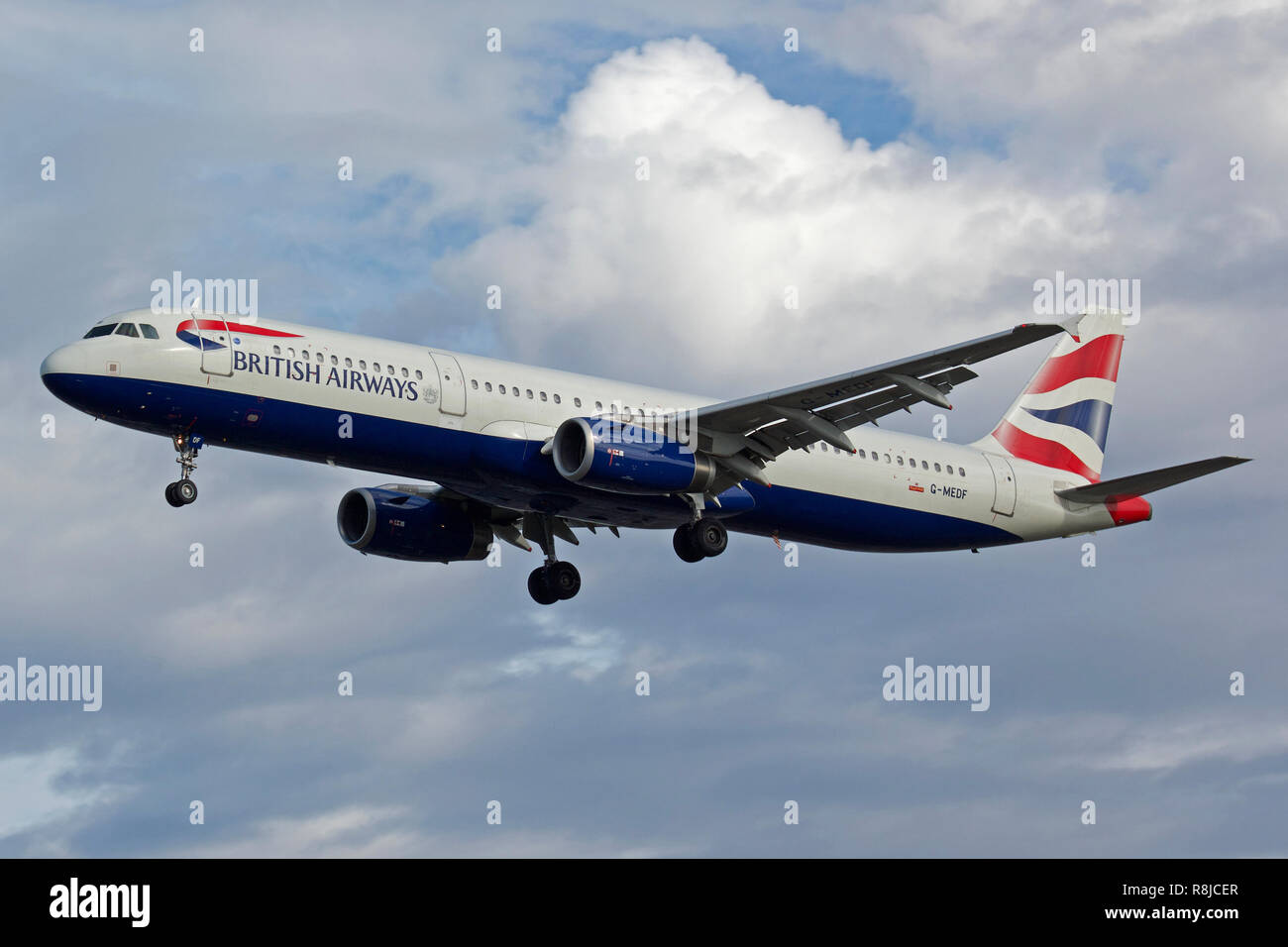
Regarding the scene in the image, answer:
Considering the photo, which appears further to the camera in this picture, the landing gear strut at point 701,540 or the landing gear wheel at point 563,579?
the landing gear wheel at point 563,579

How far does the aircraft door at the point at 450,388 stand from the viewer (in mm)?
41625

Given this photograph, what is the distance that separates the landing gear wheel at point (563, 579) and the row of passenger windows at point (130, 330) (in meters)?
14.9

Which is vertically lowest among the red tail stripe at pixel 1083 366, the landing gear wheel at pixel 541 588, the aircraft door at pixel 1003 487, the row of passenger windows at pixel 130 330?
the landing gear wheel at pixel 541 588

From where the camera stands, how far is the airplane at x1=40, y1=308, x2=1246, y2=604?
39.7 m

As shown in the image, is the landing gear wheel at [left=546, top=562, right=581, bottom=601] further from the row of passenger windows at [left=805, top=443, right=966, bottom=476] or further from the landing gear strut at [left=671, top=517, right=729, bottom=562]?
the row of passenger windows at [left=805, top=443, right=966, bottom=476]

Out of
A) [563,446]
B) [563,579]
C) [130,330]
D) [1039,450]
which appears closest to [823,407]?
[563,446]

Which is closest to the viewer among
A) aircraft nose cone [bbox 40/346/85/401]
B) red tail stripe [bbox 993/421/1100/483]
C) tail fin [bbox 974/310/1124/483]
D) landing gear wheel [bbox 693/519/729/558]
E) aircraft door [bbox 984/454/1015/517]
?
aircraft nose cone [bbox 40/346/85/401]

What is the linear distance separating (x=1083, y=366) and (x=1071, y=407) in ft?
6.07

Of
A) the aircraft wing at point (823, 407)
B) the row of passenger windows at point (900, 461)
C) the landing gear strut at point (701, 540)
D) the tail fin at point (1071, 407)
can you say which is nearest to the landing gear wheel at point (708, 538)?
the landing gear strut at point (701, 540)

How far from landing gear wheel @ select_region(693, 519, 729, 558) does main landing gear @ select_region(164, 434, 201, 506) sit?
1298 centimetres

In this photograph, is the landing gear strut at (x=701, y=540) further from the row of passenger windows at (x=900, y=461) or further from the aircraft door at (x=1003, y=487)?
the aircraft door at (x=1003, y=487)

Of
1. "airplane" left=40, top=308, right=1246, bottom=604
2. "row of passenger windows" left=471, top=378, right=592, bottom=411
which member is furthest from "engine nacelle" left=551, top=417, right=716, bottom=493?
"row of passenger windows" left=471, top=378, right=592, bottom=411
